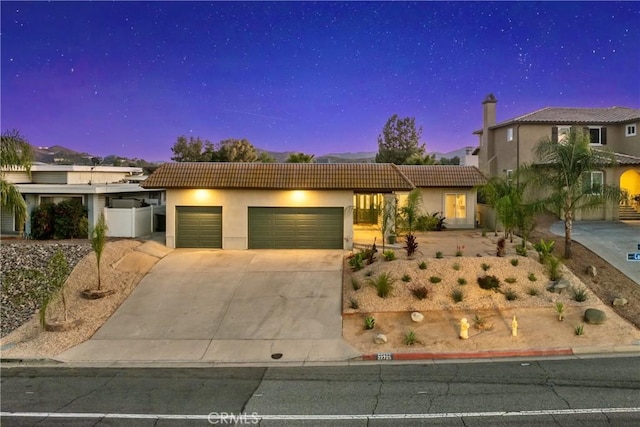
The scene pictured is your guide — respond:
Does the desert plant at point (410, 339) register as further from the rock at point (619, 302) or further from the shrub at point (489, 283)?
the rock at point (619, 302)

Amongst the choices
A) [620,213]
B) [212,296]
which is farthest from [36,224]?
[620,213]

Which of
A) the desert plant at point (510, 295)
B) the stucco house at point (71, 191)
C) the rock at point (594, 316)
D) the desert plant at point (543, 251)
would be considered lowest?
the rock at point (594, 316)

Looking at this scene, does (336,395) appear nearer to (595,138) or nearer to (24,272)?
(24,272)

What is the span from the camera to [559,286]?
1447 centimetres

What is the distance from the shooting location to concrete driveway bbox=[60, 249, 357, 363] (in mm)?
11641

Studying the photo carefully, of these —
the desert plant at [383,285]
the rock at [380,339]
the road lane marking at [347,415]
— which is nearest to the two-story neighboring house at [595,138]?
the desert plant at [383,285]

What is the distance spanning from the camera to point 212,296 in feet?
50.0

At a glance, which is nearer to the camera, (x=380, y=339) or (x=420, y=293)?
(x=380, y=339)

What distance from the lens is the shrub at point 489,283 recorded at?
47.7ft

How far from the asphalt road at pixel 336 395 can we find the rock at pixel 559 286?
3.76 meters

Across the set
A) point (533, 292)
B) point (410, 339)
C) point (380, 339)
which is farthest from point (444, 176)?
point (380, 339)

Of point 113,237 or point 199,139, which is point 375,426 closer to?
point 113,237

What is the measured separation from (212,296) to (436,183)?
16230 millimetres

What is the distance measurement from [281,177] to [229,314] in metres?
8.59
